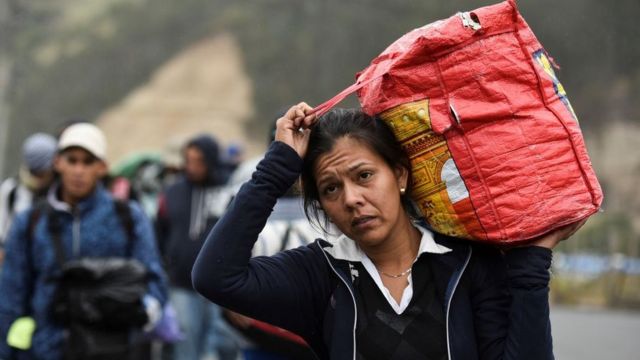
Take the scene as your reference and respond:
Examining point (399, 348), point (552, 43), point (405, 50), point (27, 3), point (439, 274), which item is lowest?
point (399, 348)

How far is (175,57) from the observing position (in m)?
42.9

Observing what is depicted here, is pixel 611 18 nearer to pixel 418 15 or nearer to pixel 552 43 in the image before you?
pixel 552 43

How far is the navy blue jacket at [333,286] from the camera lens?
265 cm

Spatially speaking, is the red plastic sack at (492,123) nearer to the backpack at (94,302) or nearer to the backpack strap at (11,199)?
the backpack at (94,302)

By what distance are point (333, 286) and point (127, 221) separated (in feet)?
8.09

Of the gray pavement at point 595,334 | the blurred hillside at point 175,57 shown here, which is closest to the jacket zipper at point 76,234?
A: the gray pavement at point 595,334

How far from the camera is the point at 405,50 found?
2.76 metres

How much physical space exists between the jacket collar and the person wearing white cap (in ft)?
7.23

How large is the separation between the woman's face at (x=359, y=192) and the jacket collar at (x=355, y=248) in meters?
0.03

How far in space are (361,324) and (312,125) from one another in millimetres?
590

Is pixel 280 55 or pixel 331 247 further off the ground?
pixel 280 55

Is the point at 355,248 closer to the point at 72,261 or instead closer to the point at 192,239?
the point at 72,261

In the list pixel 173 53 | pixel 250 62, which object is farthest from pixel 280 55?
pixel 173 53

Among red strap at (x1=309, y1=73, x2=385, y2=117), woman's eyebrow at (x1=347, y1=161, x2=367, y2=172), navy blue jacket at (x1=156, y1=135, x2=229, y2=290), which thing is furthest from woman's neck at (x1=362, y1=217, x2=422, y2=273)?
navy blue jacket at (x1=156, y1=135, x2=229, y2=290)
